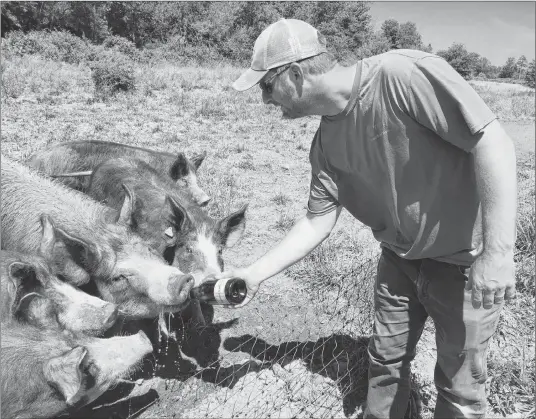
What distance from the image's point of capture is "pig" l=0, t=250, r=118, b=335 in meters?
3.40

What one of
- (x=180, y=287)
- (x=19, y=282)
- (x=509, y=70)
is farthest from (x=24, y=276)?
(x=509, y=70)

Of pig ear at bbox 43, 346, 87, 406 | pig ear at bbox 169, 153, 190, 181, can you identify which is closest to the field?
pig ear at bbox 43, 346, 87, 406

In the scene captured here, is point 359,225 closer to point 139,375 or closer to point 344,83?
point 139,375

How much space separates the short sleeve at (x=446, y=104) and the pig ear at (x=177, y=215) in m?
2.36

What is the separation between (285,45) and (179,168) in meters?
3.45

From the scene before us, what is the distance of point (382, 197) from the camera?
2.76m

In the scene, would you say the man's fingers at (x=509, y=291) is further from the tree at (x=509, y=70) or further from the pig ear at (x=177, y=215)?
the tree at (x=509, y=70)

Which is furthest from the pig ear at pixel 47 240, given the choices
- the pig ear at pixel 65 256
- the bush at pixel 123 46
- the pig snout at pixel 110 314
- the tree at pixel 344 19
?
the tree at pixel 344 19

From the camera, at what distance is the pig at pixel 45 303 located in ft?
11.2

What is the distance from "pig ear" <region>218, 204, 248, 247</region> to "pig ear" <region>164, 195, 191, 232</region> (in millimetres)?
302

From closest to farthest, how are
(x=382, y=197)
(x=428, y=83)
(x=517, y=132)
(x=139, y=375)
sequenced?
(x=428, y=83)
(x=382, y=197)
(x=139, y=375)
(x=517, y=132)

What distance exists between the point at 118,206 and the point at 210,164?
164 inches

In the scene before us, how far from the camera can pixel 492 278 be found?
7.03ft

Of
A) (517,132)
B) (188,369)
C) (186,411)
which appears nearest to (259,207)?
(188,369)
